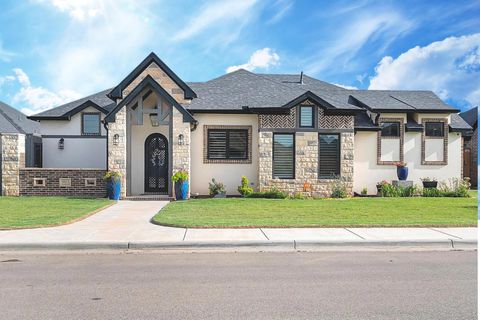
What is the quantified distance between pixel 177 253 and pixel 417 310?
4552mm

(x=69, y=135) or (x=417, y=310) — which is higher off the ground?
(x=69, y=135)

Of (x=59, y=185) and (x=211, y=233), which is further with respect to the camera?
(x=59, y=185)

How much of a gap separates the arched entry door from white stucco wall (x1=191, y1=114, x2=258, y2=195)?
131 centimetres

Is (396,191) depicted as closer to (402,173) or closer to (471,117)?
(402,173)

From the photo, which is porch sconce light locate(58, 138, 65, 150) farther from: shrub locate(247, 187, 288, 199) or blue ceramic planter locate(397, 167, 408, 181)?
blue ceramic planter locate(397, 167, 408, 181)

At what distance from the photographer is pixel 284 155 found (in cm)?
1798

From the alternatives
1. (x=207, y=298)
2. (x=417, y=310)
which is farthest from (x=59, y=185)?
(x=417, y=310)

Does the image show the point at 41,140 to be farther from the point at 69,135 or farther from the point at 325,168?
the point at 325,168

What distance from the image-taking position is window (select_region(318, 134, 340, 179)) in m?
18.1

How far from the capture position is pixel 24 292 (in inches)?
218

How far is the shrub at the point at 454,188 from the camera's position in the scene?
18.9m

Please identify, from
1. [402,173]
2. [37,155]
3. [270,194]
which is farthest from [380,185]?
[37,155]

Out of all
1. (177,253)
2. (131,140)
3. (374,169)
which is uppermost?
(131,140)

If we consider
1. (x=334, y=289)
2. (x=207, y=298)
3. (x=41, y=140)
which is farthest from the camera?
(x=41, y=140)
